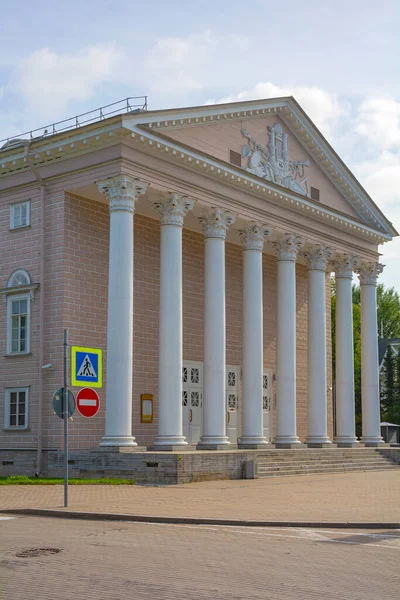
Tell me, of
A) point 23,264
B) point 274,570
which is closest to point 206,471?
point 23,264

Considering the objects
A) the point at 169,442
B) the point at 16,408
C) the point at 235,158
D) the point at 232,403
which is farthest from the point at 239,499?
the point at 232,403

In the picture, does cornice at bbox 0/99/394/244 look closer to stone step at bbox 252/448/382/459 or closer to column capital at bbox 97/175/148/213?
column capital at bbox 97/175/148/213

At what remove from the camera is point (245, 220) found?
31.0 meters

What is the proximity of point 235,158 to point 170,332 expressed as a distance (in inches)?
311

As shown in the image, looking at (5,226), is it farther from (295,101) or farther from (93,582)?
(93,582)

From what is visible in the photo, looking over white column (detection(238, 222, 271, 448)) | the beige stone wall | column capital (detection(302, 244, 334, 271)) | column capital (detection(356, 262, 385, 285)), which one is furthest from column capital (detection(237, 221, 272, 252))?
column capital (detection(356, 262, 385, 285))

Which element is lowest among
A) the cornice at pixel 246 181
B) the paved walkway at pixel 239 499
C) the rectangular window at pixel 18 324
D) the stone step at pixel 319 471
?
the stone step at pixel 319 471

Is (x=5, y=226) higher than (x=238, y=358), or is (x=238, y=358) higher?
(x=5, y=226)

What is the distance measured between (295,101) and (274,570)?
27.2m

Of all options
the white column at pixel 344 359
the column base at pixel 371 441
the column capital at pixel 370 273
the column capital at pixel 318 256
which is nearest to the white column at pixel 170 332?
the column capital at pixel 318 256

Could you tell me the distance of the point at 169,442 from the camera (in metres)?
26.3

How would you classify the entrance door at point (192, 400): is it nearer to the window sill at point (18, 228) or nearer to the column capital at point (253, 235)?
the column capital at point (253, 235)

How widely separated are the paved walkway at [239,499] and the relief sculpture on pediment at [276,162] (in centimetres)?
1248

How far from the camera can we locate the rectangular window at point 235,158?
31078mm
